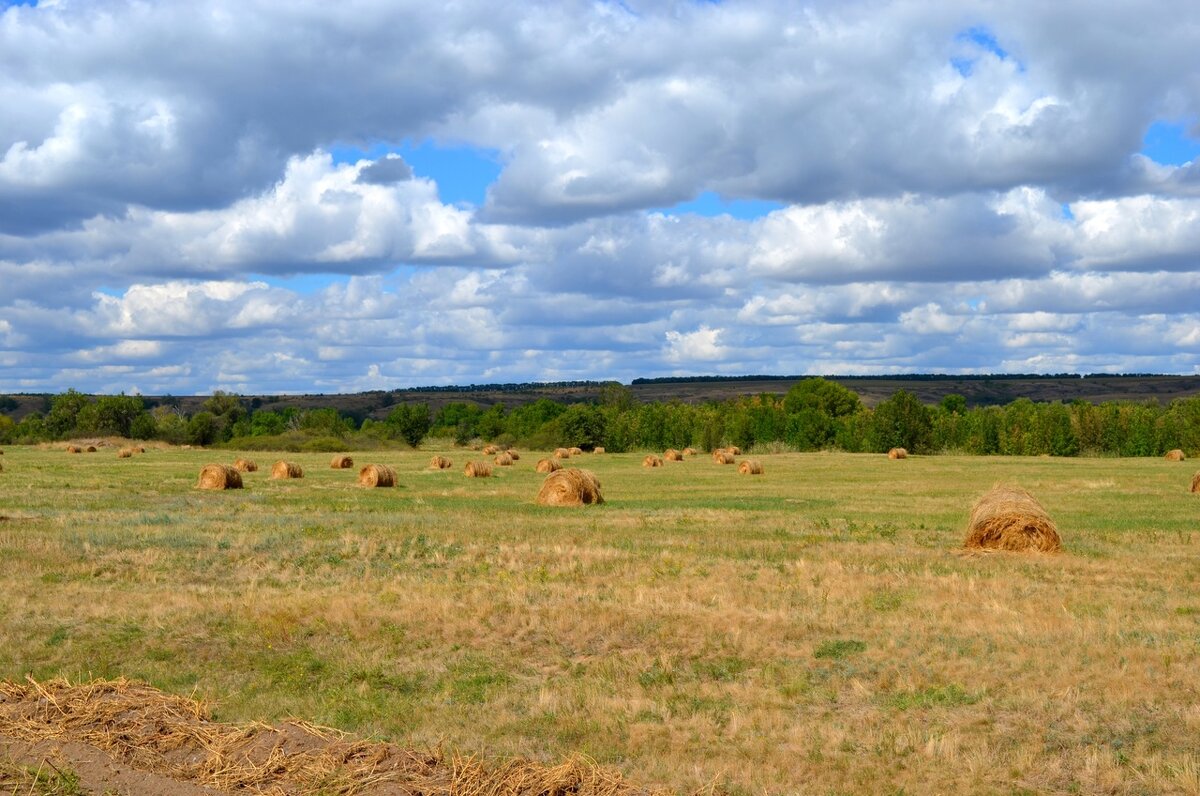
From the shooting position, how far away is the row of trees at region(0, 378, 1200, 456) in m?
84.8

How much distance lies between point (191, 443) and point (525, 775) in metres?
95.7

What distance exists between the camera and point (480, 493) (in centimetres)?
3544

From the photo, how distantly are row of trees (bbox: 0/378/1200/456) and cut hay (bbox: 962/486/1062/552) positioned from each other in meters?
65.0

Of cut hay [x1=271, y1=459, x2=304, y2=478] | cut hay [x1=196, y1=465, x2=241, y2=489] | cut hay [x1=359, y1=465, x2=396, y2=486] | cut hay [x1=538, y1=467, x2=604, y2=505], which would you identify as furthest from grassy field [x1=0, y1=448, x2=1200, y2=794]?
cut hay [x1=271, y1=459, x2=304, y2=478]

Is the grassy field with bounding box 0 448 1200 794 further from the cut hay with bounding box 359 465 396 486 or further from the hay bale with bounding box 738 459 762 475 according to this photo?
the hay bale with bounding box 738 459 762 475

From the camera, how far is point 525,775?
24.1ft

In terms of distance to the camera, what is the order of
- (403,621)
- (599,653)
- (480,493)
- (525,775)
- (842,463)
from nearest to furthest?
1. (525,775)
2. (599,653)
3. (403,621)
4. (480,493)
5. (842,463)

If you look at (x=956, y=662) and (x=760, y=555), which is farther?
(x=760, y=555)

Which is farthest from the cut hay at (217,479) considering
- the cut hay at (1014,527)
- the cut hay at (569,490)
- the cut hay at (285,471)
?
the cut hay at (1014,527)

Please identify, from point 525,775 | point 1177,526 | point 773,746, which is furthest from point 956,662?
point 1177,526

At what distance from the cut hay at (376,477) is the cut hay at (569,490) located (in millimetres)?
9336

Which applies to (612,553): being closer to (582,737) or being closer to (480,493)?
(582,737)

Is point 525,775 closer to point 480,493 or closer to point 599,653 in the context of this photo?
point 599,653

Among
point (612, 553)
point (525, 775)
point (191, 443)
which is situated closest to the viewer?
point (525, 775)
